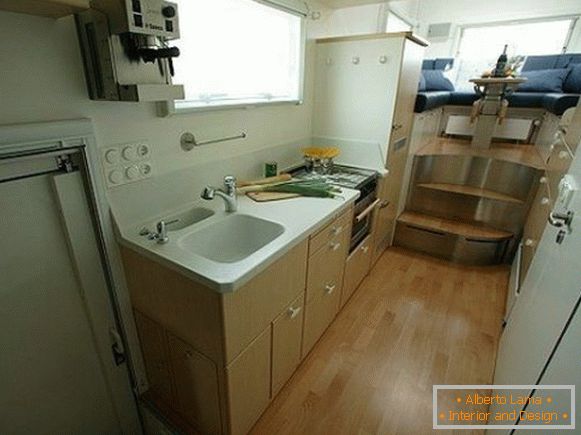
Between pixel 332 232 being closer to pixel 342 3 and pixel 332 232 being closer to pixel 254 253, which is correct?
pixel 254 253

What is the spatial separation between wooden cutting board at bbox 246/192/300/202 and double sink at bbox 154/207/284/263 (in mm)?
193

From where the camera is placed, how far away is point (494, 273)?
2.60 m

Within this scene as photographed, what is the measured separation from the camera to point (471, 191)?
114 inches

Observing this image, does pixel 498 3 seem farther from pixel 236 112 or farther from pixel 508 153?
pixel 236 112

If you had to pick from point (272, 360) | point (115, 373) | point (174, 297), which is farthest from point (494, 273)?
point (115, 373)

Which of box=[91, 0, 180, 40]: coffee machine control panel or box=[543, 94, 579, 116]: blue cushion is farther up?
box=[91, 0, 180, 40]: coffee machine control panel

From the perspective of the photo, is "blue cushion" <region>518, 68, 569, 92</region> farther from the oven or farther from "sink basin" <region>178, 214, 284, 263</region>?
"sink basin" <region>178, 214, 284, 263</region>

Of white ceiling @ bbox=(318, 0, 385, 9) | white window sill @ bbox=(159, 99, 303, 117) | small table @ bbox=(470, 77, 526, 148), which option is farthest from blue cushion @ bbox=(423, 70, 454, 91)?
white window sill @ bbox=(159, 99, 303, 117)

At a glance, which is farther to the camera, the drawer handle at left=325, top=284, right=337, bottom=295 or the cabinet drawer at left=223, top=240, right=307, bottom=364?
the drawer handle at left=325, top=284, right=337, bottom=295

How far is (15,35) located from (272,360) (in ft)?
4.59

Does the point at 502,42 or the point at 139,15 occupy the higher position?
the point at 502,42

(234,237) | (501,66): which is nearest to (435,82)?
(501,66)

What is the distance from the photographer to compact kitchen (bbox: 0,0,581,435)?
905 mm

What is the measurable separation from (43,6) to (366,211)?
1.75 m
